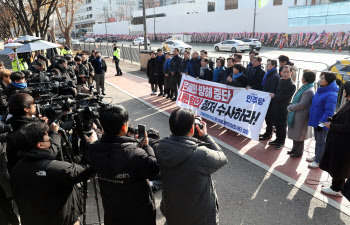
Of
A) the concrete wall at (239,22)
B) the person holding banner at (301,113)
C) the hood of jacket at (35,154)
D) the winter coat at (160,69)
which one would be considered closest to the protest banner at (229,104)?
the person holding banner at (301,113)

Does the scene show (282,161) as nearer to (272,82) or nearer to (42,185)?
(272,82)

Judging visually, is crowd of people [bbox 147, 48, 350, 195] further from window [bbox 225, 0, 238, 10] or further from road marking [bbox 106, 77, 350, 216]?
window [bbox 225, 0, 238, 10]

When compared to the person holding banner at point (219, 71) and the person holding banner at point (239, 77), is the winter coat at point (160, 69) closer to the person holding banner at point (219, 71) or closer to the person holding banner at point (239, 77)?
the person holding banner at point (219, 71)

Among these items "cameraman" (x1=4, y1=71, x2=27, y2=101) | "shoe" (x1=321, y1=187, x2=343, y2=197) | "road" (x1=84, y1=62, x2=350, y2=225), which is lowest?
"road" (x1=84, y1=62, x2=350, y2=225)

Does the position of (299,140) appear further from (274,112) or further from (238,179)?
(238,179)

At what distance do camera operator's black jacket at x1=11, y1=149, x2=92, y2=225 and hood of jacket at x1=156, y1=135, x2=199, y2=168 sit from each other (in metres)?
0.74

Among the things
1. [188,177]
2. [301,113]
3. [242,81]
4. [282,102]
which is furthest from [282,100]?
[188,177]

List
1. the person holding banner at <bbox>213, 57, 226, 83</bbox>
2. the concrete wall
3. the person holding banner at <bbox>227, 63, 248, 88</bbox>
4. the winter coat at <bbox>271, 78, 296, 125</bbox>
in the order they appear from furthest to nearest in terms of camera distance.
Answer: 1. the concrete wall
2. the person holding banner at <bbox>213, 57, 226, 83</bbox>
3. the person holding banner at <bbox>227, 63, 248, 88</bbox>
4. the winter coat at <bbox>271, 78, 296, 125</bbox>

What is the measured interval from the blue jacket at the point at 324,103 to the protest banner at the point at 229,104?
123 centimetres

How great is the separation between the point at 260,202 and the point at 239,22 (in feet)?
149

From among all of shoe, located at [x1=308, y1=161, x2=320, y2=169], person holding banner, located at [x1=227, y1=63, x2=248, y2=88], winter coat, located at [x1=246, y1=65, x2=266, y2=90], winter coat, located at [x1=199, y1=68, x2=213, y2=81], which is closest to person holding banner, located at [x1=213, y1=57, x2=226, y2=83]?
winter coat, located at [x1=199, y1=68, x2=213, y2=81]

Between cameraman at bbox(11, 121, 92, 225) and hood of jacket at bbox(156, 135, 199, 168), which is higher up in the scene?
hood of jacket at bbox(156, 135, 199, 168)

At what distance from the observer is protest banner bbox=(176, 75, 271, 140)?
19.5ft

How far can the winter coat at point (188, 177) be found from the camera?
86.0 inches
